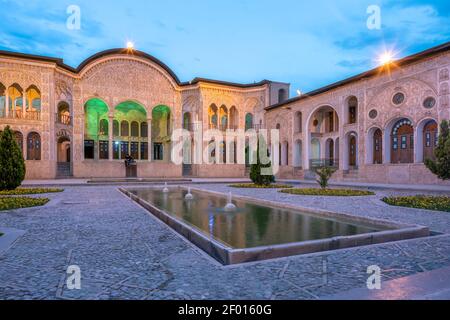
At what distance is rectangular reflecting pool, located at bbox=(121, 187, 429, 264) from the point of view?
4293mm

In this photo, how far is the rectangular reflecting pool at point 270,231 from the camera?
4.29 m

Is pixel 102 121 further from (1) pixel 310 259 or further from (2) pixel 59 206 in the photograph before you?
(1) pixel 310 259

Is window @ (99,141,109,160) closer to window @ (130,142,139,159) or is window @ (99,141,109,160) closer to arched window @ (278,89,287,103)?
window @ (130,142,139,159)

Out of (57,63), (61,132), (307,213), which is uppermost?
(57,63)

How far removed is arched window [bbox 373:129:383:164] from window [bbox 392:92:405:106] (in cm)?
260

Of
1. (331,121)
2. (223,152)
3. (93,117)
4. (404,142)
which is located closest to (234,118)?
(223,152)

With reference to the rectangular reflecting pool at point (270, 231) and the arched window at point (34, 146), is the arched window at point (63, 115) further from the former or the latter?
the rectangular reflecting pool at point (270, 231)

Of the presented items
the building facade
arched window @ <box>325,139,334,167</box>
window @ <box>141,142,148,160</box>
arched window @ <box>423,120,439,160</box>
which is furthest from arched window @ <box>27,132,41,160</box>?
arched window @ <box>423,120,439,160</box>

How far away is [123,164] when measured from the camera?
27859 millimetres

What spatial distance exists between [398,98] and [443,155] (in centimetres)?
1096

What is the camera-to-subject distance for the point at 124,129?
3403 cm

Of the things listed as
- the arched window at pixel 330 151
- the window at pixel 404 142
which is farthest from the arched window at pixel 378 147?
the arched window at pixel 330 151
